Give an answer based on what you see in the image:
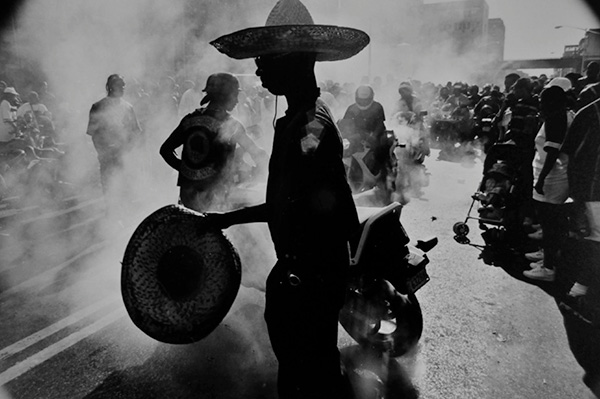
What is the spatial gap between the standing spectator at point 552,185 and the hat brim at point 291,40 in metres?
3.54

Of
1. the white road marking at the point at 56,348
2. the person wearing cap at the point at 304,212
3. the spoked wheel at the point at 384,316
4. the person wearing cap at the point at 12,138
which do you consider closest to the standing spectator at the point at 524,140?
the spoked wheel at the point at 384,316

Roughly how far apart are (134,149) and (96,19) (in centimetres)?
604

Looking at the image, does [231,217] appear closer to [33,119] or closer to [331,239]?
[331,239]

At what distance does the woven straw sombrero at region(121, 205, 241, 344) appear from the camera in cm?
233

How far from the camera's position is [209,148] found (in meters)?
4.05

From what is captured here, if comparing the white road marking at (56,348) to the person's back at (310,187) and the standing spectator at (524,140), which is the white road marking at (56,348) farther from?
the standing spectator at (524,140)

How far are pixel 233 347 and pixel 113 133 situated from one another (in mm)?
A: 4789

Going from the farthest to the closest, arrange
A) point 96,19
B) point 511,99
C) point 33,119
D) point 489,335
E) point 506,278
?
point 96,19
point 33,119
point 511,99
point 506,278
point 489,335

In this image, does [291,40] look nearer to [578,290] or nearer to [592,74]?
[578,290]

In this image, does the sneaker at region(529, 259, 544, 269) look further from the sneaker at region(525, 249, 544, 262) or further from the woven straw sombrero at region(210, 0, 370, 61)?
the woven straw sombrero at region(210, 0, 370, 61)

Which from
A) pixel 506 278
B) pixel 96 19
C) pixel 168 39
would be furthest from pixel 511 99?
pixel 168 39

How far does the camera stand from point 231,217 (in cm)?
239

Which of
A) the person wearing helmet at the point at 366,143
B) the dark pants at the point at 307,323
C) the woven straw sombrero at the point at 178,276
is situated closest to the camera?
the dark pants at the point at 307,323

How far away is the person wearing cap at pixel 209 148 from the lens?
404 cm
